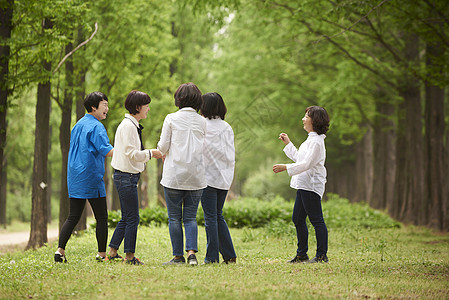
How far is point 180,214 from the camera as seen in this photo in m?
6.21

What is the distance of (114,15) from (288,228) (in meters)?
7.06

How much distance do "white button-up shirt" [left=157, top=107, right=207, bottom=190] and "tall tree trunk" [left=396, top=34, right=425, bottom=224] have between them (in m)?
11.6

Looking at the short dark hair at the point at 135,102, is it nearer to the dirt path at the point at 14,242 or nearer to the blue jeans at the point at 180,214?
the blue jeans at the point at 180,214

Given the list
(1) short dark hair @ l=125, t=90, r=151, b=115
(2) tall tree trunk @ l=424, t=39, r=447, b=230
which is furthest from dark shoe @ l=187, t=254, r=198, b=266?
(2) tall tree trunk @ l=424, t=39, r=447, b=230

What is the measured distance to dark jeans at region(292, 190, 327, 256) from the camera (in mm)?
6751

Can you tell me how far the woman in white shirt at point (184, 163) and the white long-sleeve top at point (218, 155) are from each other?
0.18m

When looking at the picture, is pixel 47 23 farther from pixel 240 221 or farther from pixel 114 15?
pixel 240 221

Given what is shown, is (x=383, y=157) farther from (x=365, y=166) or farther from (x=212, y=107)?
(x=212, y=107)

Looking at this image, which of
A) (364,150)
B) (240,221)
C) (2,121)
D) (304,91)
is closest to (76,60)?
(2,121)

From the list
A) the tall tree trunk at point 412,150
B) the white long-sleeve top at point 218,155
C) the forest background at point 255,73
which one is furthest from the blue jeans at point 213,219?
the tall tree trunk at point 412,150

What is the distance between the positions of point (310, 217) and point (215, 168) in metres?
1.43

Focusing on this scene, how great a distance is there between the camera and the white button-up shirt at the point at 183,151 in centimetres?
603

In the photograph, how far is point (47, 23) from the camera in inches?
464

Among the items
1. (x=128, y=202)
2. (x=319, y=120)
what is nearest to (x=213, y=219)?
(x=128, y=202)
